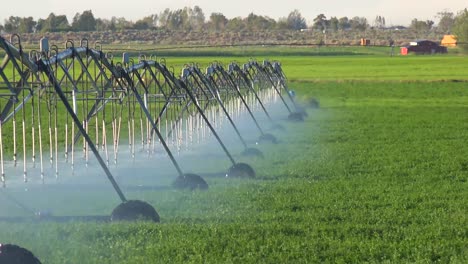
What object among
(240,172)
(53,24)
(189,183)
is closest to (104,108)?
(189,183)

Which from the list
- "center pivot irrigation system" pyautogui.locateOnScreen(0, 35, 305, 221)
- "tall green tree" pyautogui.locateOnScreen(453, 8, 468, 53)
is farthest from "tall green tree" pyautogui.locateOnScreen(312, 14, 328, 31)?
"center pivot irrigation system" pyautogui.locateOnScreen(0, 35, 305, 221)

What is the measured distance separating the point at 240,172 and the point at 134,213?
4.84 metres

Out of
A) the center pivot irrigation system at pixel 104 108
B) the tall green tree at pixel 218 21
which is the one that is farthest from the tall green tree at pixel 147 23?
the center pivot irrigation system at pixel 104 108

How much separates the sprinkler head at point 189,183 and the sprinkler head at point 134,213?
290cm

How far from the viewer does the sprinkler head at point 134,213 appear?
12.1 m

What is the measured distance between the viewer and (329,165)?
61.0 ft

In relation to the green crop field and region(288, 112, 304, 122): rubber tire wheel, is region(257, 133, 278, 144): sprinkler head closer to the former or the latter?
the green crop field

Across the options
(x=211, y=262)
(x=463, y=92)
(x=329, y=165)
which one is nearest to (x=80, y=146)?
(x=329, y=165)

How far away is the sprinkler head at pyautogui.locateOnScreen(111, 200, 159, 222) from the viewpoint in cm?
1209


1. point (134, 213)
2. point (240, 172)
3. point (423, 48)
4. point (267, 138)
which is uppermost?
point (134, 213)

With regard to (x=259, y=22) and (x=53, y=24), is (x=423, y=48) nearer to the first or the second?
(x=53, y=24)

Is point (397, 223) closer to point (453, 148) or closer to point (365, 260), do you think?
point (365, 260)

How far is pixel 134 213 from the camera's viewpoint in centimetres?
1215

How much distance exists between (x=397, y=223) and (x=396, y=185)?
3.64 meters
